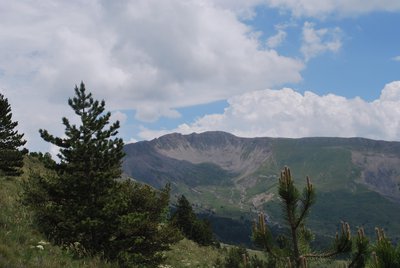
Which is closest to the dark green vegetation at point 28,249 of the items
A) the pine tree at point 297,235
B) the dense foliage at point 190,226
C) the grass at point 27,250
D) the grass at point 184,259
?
the grass at point 27,250

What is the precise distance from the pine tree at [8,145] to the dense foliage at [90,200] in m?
20.3

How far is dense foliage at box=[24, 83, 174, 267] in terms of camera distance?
16203 mm

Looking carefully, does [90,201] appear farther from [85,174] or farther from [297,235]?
[297,235]

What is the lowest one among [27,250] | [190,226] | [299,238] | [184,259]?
[184,259]

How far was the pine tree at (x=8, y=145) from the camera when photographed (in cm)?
3628

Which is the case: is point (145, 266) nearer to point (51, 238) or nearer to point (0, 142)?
point (51, 238)

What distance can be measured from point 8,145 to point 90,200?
2561 centimetres

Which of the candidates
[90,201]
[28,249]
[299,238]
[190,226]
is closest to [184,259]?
[90,201]

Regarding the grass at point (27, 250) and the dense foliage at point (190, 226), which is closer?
the grass at point (27, 250)

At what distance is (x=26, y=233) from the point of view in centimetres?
1488

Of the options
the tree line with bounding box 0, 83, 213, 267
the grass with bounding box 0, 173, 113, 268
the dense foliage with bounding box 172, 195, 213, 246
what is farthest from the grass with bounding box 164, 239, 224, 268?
the dense foliage with bounding box 172, 195, 213, 246

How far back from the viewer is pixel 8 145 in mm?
38531

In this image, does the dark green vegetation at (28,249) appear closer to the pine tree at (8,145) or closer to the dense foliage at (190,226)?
the pine tree at (8,145)

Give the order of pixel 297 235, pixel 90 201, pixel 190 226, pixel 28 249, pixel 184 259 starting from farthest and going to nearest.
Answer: pixel 190 226 → pixel 184 259 → pixel 90 201 → pixel 28 249 → pixel 297 235
